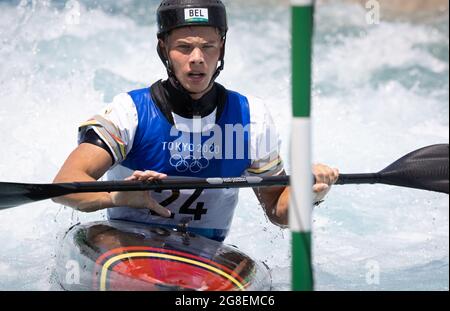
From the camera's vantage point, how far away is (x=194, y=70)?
3910mm

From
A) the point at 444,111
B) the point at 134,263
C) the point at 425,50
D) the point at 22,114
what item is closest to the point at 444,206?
the point at 444,111

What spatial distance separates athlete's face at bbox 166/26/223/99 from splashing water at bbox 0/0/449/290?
3.86 ft

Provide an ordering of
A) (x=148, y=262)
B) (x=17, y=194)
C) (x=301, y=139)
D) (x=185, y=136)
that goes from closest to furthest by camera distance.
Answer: (x=301, y=139), (x=148, y=262), (x=17, y=194), (x=185, y=136)

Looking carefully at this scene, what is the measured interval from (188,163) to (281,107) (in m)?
4.30

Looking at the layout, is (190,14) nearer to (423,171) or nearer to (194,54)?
(194,54)

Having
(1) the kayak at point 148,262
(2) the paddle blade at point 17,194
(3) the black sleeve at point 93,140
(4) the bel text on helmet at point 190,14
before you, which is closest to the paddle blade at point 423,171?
(1) the kayak at point 148,262

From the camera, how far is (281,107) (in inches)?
323

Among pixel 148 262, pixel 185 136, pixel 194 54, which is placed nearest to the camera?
pixel 148 262

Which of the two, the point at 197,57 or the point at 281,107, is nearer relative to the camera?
the point at 197,57

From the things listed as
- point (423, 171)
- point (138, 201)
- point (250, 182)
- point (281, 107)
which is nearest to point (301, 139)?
point (250, 182)

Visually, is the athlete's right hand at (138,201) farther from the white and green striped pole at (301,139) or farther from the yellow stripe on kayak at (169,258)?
the white and green striped pole at (301,139)

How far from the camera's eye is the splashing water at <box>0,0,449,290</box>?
5.81m

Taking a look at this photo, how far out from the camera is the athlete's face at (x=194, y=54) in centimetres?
390

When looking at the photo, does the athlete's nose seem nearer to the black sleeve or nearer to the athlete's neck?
the athlete's neck
